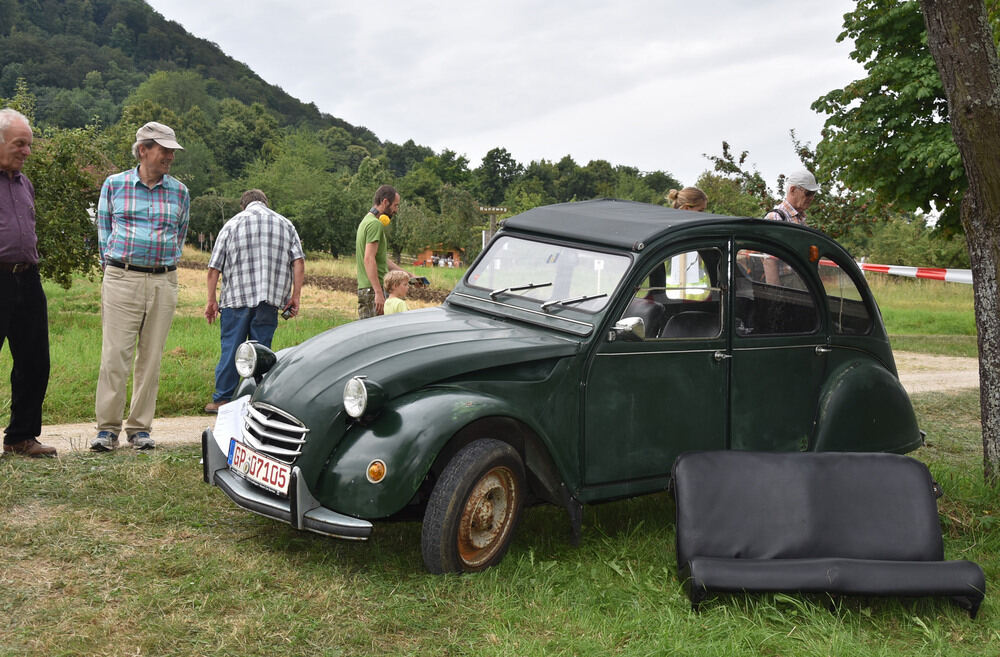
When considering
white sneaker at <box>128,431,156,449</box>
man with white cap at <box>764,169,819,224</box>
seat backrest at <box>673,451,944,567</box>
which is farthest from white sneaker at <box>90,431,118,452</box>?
man with white cap at <box>764,169,819,224</box>

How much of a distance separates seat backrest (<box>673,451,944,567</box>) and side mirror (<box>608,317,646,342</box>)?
698mm

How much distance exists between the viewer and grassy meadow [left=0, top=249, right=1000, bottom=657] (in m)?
3.85

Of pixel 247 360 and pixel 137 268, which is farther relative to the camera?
pixel 137 268

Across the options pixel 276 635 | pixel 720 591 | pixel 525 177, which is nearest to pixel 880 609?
pixel 720 591

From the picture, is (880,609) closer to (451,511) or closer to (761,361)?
(761,361)

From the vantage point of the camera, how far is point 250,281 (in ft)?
25.6

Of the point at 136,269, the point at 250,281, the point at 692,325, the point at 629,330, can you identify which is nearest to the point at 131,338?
the point at 136,269

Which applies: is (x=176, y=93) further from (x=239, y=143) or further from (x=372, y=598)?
(x=372, y=598)

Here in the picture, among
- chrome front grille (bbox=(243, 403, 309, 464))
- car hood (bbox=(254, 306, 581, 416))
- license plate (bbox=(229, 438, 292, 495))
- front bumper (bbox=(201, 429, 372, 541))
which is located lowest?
front bumper (bbox=(201, 429, 372, 541))

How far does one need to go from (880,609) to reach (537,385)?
1.97 m

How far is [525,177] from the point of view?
98062 millimetres

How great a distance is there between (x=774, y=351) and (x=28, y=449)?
5081 millimetres

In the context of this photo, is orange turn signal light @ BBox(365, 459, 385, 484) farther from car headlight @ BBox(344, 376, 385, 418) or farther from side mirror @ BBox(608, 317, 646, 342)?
side mirror @ BBox(608, 317, 646, 342)

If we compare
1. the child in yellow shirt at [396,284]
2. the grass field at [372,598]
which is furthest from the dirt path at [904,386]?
the child in yellow shirt at [396,284]
